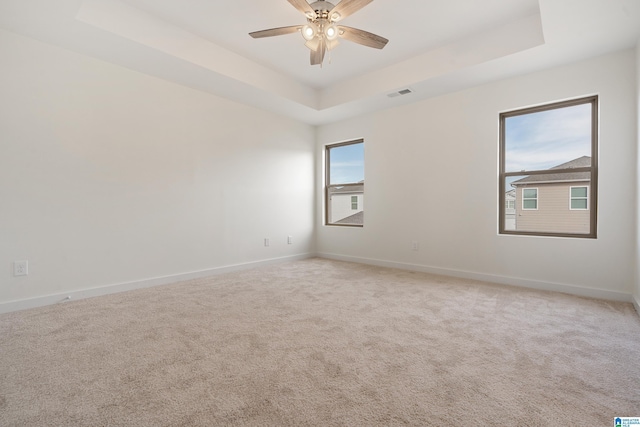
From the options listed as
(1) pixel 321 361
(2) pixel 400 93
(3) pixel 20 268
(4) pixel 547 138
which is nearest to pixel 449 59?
(2) pixel 400 93

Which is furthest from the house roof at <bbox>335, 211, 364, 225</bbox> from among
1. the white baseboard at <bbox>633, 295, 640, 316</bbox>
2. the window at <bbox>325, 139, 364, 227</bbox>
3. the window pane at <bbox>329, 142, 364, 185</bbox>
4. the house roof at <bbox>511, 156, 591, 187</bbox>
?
the white baseboard at <bbox>633, 295, 640, 316</bbox>

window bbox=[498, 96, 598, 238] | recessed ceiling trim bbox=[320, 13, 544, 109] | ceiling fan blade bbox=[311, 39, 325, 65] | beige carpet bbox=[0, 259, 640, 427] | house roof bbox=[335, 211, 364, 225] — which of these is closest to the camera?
beige carpet bbox=[0, 259, 640, 427]

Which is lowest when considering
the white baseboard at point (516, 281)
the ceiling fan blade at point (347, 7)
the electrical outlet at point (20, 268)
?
the white baseboard at point (516, 281)

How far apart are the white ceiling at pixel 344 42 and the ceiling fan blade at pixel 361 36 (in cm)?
36

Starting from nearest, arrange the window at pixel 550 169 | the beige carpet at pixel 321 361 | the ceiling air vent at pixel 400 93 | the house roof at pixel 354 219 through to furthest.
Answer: the beige carpet at pixel 321 361 < the window at pixel 550 169 < the ceiling air vent at pixel 400 93 < the house roof at pixel 354 219

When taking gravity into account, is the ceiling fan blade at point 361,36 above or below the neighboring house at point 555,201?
above

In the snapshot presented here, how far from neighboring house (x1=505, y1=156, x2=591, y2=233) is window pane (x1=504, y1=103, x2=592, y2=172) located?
117mm

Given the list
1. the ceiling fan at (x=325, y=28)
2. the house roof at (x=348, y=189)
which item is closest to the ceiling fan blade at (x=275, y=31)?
the ceiling fan at (x=325, y=28)

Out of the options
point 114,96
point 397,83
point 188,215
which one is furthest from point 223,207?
point 397,83

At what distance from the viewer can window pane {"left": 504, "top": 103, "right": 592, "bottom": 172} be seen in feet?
10.4

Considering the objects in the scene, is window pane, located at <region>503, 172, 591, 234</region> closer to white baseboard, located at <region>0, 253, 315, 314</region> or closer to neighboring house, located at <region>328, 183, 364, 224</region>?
neighboring house, located at <region>328, 183, 364, 224</region>

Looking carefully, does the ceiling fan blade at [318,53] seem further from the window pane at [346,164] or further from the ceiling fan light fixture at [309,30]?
the window pane at [346,164]

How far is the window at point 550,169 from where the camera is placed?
3.13 meters

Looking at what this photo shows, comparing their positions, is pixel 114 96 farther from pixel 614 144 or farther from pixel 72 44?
pixel 614 144
